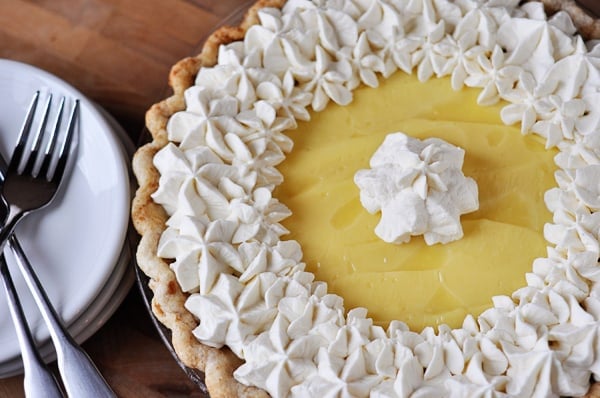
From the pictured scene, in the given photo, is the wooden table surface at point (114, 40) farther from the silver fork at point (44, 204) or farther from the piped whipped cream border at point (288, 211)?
the piped whipped cream border at point (288, 211)

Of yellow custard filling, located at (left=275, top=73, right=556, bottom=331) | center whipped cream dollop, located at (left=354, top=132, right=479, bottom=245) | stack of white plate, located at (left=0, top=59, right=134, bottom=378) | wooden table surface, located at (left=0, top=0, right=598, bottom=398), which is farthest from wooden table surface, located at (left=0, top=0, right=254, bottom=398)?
center whipped cream dollop, located at (left=354, top=132, right=479, bottom=245)

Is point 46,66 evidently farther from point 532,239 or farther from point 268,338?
point 532,239

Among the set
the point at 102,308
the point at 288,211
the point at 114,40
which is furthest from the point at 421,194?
the point at 114,40

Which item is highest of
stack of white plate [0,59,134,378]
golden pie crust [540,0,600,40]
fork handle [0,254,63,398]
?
golden pie crust [540,0,600,40]

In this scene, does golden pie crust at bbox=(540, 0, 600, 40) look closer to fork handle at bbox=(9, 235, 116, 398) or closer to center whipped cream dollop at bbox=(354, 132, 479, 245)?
center whipped cream dollop at bbox=(354, 132, 479, 245)

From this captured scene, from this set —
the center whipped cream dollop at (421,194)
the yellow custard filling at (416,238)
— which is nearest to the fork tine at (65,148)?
the yellow custard filling at (416,238)

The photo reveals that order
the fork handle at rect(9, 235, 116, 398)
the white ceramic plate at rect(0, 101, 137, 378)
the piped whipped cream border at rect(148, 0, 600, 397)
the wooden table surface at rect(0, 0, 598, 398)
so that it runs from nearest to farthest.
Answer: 1. the piped whipped cream border at rect(148, 0, 600, 397)
2. the fork handle at rect(9, 235, 116, 398)
3. the white ceramic plate at rect(0, 101, 137, 378)
4. the wooden table surface at rect(0, 0, 598, 398)
